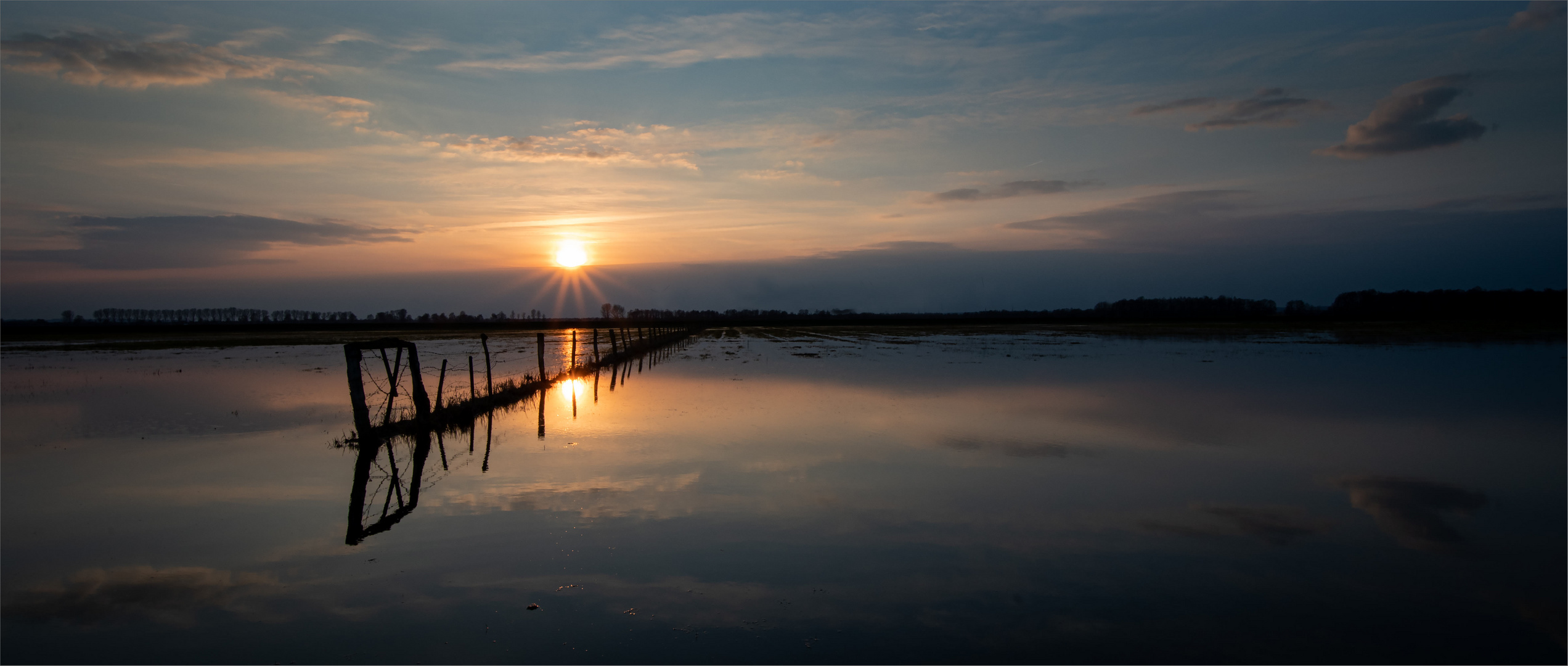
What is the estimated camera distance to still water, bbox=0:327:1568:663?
6.29 metres

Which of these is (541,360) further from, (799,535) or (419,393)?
(799,535)

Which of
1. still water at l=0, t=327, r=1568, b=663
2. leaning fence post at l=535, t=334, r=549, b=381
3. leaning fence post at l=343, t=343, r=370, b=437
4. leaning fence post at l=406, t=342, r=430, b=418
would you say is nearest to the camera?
still water at l=0, t=327, r=1568, b=663

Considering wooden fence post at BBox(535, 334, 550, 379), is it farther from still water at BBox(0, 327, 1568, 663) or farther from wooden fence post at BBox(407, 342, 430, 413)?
wooden fence post at BBox(407, 342, 430, 413)

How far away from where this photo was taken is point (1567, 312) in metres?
104

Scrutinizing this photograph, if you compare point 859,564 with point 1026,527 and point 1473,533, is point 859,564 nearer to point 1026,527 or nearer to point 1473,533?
point 1026,527

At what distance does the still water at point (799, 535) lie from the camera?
6285 millimetres

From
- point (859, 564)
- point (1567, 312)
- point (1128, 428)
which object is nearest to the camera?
point (859, 564)

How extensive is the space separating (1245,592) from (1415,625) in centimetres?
120

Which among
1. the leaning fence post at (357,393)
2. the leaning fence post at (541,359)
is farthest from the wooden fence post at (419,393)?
the leaning fence post at (541,359)

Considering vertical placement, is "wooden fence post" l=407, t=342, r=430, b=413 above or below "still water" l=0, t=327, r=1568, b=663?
above

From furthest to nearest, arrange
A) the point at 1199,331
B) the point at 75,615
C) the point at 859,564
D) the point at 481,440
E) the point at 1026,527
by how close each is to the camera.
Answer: the point at 1199,331 → the point at 481,440 → the point at 1026,527 → the point at 859,564 → the point at 75,615

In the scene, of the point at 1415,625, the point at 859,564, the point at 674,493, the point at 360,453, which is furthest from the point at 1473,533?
the point at 360,453

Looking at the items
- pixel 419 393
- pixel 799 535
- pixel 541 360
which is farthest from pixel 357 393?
pixel 541 360

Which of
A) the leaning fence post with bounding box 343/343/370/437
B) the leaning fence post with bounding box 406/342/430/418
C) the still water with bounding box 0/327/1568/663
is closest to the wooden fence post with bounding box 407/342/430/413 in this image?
the leaning fence post with bounding box 406/342/430/418
